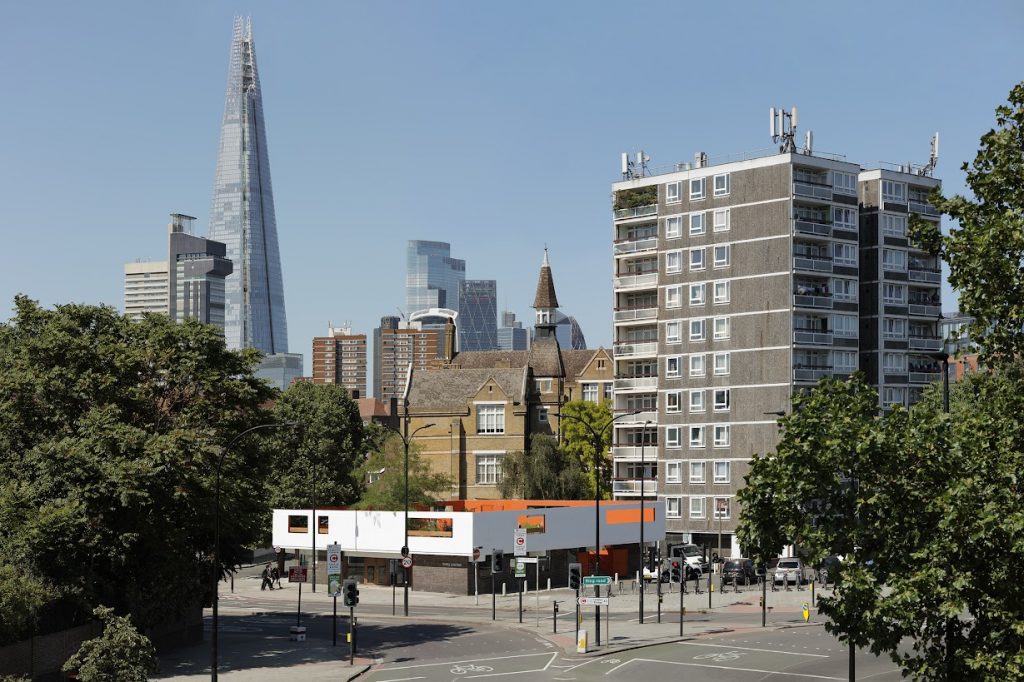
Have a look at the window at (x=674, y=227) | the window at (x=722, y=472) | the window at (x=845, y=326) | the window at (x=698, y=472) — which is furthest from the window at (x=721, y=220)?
the window at (x=698, y=472)

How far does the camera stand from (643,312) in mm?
110562

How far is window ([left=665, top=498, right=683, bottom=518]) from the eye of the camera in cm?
10419

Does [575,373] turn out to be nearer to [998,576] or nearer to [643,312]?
[643,312]

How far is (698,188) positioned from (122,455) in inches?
2547

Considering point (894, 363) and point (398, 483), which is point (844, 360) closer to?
point (894, 363)

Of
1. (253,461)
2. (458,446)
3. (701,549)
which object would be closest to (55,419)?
(253,461)

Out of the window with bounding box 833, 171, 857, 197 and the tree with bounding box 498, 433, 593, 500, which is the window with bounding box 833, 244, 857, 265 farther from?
the tree with bounding box 498, 433, 593, 500

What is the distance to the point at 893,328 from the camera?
107 metres

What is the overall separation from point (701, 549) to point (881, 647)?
75.5 metres

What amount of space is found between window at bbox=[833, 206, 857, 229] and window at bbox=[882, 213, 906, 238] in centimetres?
402

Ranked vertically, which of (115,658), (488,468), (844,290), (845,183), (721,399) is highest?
(845,183)

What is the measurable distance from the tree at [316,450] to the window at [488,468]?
1243 cm

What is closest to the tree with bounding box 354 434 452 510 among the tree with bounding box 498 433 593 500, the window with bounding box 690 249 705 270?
the tree with bounding box 498 433 593 500

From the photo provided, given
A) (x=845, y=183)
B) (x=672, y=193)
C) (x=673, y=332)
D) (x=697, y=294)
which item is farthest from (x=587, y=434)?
(x=845, y=183)
